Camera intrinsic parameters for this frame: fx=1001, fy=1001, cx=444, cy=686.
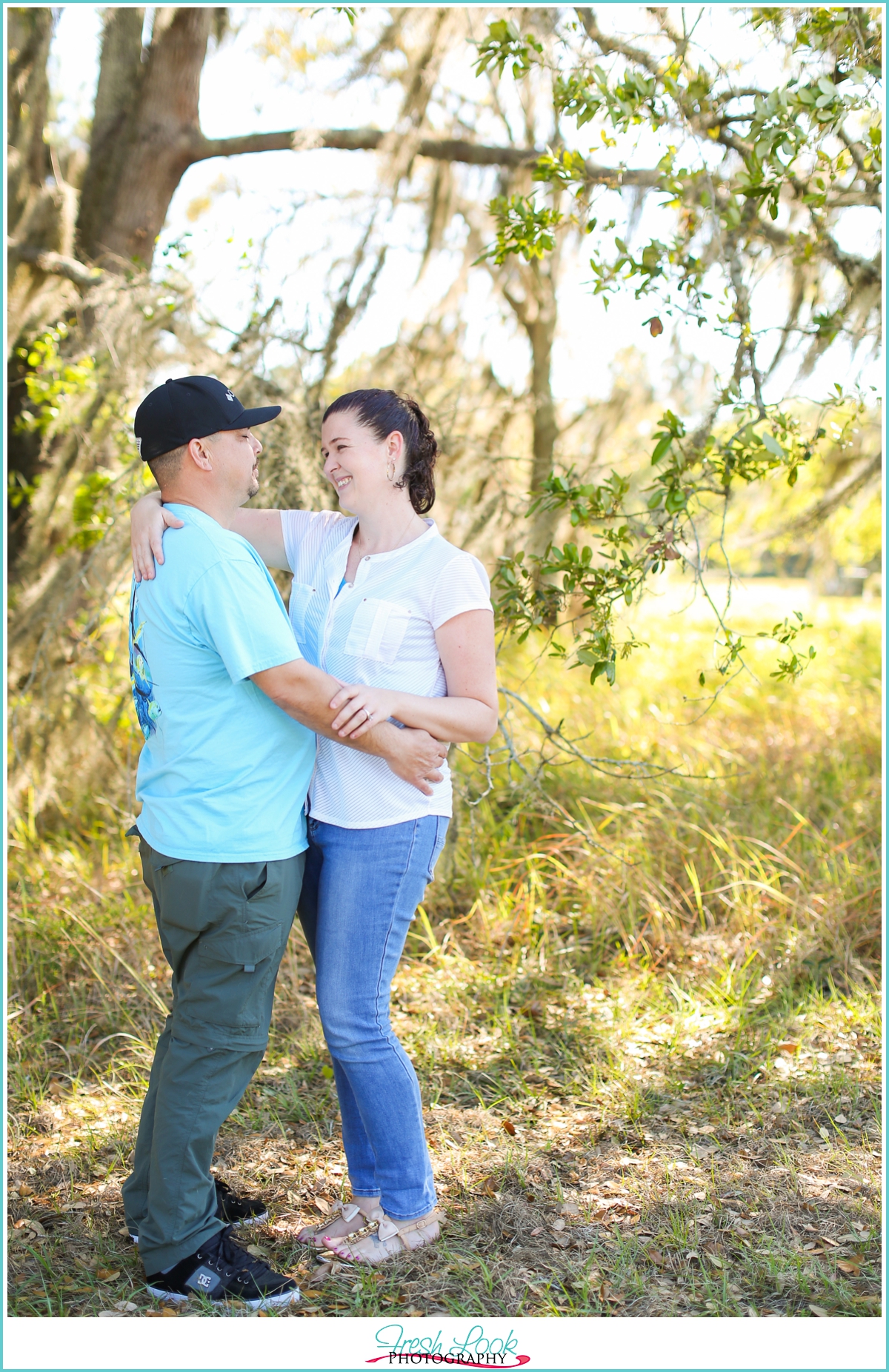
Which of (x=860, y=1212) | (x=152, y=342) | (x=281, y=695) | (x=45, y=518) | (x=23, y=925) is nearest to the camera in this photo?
(x=281, y=695)

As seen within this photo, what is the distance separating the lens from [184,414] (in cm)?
204

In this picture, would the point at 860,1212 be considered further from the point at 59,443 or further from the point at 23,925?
the point at 59,443

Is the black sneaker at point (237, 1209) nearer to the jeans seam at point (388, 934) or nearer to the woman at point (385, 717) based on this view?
the woman at point (385, 717)

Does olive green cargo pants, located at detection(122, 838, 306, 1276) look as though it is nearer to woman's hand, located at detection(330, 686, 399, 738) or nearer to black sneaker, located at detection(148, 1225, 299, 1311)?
black sneaker, located at detection(148, 1225, 299, 1311)

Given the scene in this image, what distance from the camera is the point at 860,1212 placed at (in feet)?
8.29

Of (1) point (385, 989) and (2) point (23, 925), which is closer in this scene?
(1) point (385, 989)

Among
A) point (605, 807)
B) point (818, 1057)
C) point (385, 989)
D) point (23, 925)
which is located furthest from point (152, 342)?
point (818, 1057)

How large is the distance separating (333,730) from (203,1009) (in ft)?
2.12

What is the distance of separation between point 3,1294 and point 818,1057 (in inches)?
95.9

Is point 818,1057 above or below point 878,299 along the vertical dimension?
below

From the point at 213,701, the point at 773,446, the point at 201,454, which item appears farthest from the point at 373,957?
the point at 773,446

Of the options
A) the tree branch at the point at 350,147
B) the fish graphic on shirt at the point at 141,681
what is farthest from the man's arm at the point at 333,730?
the tree branch at the point at 350,147

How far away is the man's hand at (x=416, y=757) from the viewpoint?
2055 mm

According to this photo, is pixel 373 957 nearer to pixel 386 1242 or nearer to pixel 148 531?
pixel 386 1242
